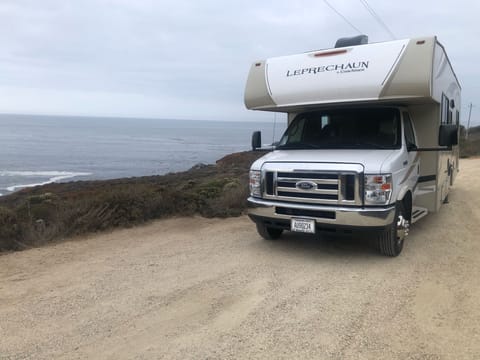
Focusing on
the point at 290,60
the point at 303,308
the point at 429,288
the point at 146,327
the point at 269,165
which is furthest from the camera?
→ the point at 290,60

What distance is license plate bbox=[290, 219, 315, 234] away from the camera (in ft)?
19.3

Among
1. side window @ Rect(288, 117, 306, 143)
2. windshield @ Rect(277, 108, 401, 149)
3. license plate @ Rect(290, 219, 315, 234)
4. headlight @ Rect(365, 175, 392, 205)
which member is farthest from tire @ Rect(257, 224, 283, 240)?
headlight @ Rect(365, 175, 392, 205)

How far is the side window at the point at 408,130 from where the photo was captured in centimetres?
671

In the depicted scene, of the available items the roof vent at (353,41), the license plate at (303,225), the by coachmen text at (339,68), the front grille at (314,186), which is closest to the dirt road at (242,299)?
the license plate at (303,225)

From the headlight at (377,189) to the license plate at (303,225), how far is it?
0.80 metres

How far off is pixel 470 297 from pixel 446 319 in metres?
0.74

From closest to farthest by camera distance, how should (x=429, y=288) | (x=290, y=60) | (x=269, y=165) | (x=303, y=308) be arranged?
(x=303, y=308)
(x=429, y=288)
(x=269, y=165)
(x=290, y=60)

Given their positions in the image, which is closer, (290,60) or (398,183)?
(398,183)

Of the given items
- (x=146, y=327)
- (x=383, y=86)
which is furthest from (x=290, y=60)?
(x=146, y=327)

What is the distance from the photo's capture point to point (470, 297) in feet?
15.6

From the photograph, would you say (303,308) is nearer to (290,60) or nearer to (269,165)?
(269,165)

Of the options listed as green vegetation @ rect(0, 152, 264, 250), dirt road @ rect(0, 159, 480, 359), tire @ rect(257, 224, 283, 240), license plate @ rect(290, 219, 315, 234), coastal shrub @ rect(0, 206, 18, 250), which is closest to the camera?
dirt road @ rect(0, 159, 480, 359)

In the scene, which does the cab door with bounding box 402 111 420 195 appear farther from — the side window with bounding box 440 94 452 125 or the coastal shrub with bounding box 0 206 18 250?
the coastal shrub with bounding box 0 206 18 250

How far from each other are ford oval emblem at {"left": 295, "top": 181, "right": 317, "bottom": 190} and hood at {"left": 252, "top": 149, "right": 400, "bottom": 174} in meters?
0.33
